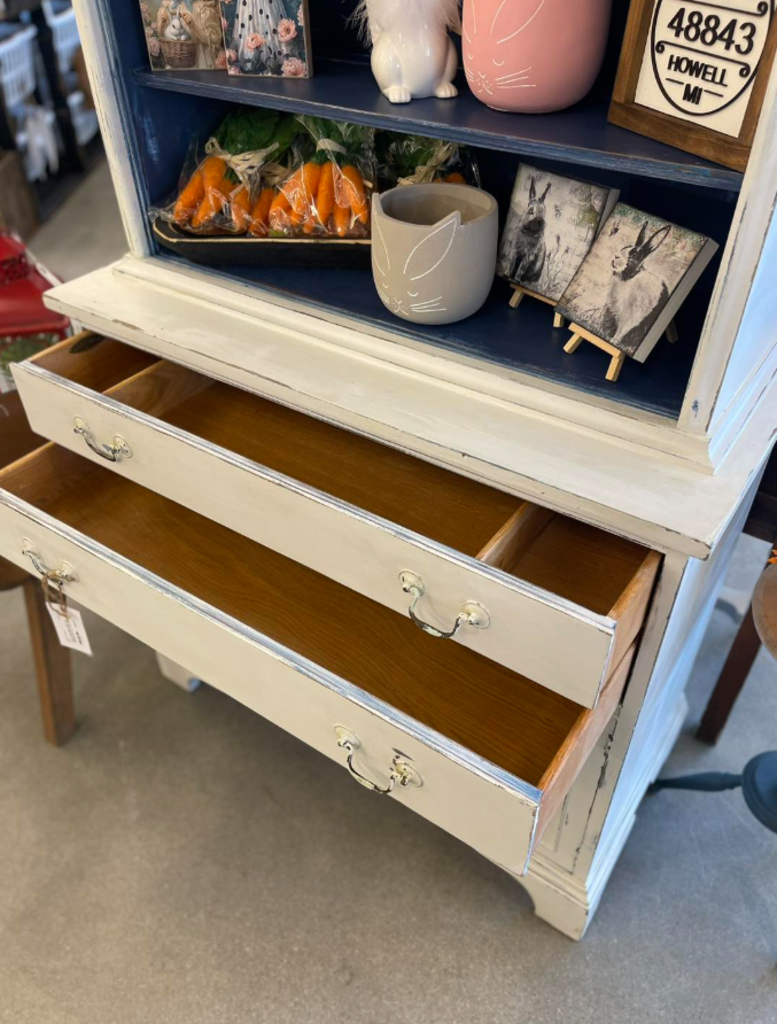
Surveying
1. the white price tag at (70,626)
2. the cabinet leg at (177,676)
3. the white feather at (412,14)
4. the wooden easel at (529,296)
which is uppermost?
the white feather at (412,14)

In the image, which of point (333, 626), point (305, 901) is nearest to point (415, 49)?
point (333, 626)

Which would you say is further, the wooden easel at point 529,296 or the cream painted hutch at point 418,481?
the wooden easel at point 529,296

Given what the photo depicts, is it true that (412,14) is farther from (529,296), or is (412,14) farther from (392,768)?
(392,768)

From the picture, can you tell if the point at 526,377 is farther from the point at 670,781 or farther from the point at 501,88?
the point at 670,781

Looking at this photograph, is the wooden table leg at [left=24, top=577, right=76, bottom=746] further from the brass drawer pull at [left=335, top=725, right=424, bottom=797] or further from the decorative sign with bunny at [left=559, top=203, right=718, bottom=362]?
the decorative sign with bunny at [left=559, top=203, right=718, bottom=362]

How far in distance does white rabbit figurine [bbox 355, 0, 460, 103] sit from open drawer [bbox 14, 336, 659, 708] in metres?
0.40

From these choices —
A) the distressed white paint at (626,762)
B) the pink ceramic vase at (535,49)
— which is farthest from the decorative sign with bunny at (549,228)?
the distressed white paint at (626,762)

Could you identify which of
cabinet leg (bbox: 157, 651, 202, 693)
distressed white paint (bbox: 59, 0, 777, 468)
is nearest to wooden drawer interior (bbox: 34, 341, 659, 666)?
distressed white paint (bbox: 59, 0, 777, 468)

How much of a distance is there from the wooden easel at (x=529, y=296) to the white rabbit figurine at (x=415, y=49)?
22 cm

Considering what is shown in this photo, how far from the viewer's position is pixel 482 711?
33.7 inches

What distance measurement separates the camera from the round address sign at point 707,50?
62 cm

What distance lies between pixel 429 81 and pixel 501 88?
0.33ft

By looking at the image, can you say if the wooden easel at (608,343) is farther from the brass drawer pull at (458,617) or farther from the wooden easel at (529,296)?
the brass drawer pull at (458,617)

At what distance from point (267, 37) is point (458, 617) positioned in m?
0.67
